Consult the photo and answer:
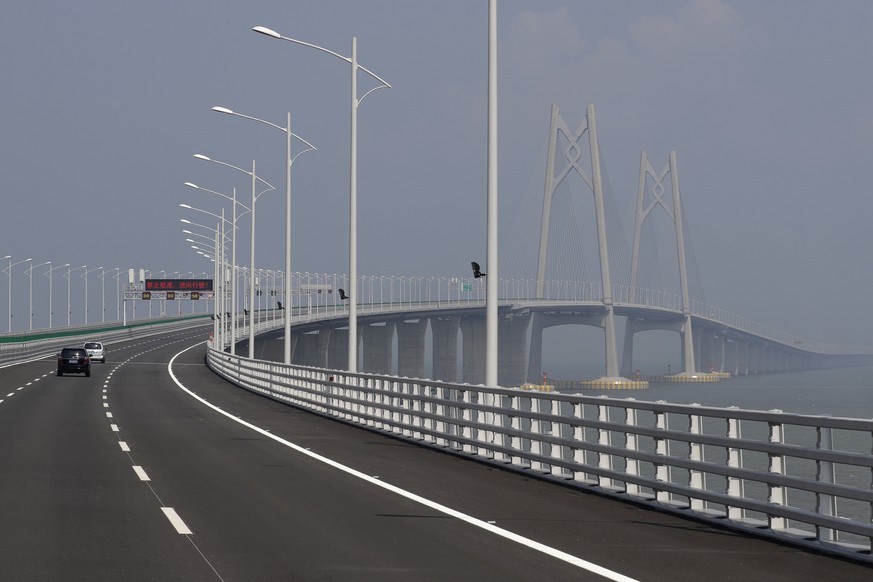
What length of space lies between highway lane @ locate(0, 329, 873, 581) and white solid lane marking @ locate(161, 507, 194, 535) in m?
0.09

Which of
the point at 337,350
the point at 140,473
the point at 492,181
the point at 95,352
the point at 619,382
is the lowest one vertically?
the point at 619,382

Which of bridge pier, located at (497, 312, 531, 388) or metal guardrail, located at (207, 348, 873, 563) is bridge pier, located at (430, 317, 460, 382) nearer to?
bridge pier, located at (497, 312, 531, 388)

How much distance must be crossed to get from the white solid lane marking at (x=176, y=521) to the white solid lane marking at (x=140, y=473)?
127 inches

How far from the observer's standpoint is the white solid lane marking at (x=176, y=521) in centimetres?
1168

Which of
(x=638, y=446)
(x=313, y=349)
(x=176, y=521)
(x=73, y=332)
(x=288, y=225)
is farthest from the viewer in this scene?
(x=73, y=332)

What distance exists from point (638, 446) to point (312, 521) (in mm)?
6684

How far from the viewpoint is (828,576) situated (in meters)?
9.56

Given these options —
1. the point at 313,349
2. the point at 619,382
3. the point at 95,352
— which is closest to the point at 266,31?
the point at 95,352

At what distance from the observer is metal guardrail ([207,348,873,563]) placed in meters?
11.0

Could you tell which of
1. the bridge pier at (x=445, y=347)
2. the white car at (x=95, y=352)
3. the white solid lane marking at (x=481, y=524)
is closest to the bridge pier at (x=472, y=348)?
the bridge pier at (x=445, y=347)

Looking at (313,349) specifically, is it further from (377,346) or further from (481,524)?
(481,524)

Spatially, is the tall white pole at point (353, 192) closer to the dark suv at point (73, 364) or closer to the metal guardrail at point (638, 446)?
the metal guardrail at point (638, 446)

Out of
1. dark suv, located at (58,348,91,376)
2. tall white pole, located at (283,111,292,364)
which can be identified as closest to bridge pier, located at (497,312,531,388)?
dark suv, located at (58,348,91,376)

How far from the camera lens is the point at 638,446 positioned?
18.0 meters
